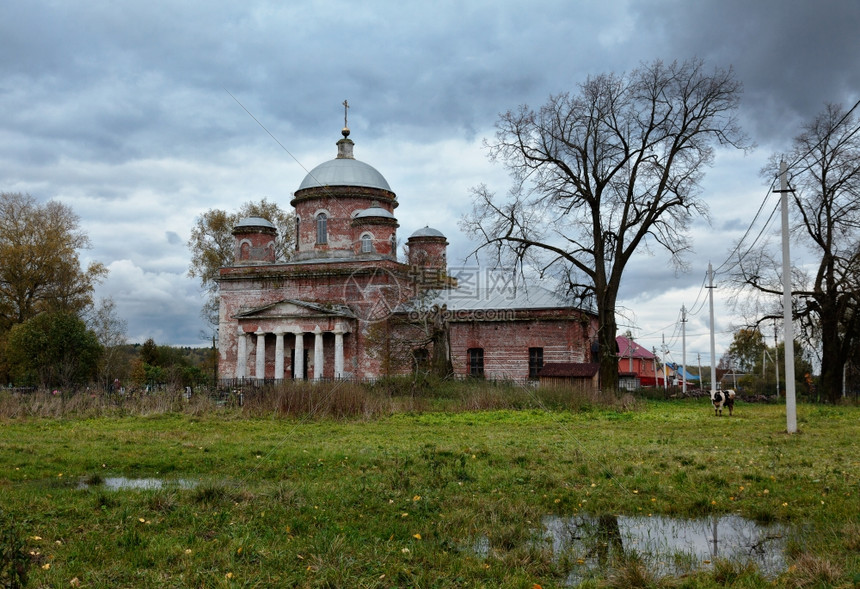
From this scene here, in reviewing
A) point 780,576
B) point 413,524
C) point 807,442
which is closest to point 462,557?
point 413,524

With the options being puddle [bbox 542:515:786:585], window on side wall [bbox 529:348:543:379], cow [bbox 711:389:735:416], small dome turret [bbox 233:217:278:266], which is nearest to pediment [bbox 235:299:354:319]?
small dome turret [bbox 233:217:278:266]

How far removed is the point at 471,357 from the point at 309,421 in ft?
60.1

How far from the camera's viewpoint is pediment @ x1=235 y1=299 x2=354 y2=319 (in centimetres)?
3534

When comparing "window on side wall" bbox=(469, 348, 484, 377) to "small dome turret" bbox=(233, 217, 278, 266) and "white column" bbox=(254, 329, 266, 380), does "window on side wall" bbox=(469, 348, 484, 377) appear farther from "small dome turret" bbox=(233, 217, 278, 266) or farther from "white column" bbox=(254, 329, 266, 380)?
"small dome turret" bbox=(233, 217, 278, 266)

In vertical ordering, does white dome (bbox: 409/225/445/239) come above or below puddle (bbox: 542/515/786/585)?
above

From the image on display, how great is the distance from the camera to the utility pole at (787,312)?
51.2 ft

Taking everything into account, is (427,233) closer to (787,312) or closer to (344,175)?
(344,175)

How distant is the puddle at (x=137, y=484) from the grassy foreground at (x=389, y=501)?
0.31 ft

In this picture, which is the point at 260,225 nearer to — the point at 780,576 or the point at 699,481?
the point at 699,481

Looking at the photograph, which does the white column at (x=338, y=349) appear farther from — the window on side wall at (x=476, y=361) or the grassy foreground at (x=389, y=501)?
the grassy foreground at (x=389, y=501)

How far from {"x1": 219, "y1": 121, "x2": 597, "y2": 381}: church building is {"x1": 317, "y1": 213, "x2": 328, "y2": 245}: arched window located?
2.5 inches

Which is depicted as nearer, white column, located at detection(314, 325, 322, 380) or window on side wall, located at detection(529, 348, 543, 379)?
window on side wall, located at detection(529, 348, 543, 379)

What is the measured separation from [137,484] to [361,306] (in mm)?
27087

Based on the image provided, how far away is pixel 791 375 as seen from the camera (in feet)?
52.5
